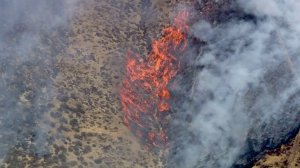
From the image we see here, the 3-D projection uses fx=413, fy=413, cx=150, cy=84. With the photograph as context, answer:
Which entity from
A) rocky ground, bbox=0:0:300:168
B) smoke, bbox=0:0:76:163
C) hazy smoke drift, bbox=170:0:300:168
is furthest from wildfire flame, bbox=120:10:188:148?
smoke, bbox=0:0:76:163

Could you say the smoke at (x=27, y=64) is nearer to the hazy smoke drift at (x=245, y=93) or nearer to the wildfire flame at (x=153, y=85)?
the wildfire flame at (x=153, y=85)

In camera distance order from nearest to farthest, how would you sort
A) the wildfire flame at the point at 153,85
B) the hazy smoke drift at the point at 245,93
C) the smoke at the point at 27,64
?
the smoke at the point at 27,64 < the hazy smoke drift at the point at 245,93 < the wildfire flame at the point at 153,85

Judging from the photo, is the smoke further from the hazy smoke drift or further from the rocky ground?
the hazy smoke drift

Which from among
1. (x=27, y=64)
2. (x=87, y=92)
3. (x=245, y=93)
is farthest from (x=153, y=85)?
(x=27, y=64)

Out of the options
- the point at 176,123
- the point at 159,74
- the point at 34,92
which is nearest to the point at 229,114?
the point at 176,123

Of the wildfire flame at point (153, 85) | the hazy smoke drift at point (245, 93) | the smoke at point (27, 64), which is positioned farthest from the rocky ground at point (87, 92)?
the hazy smoke drift at point (245, 93)

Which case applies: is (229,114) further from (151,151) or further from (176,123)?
(151,151)

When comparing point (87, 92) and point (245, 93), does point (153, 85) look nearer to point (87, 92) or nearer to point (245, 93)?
point (87, 92)
